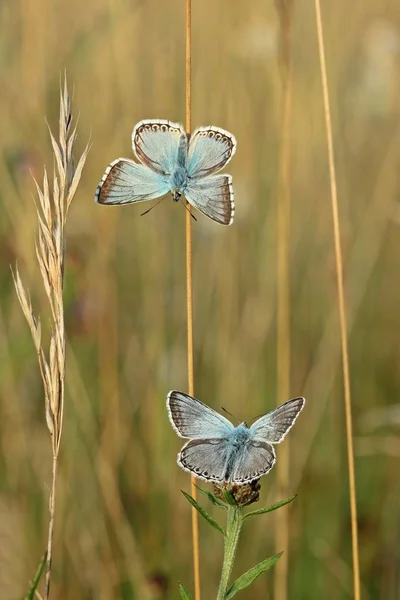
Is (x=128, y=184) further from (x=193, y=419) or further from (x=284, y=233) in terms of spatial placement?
(x=284, y=233)

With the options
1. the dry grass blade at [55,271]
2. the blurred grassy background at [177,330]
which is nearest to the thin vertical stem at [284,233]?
the blurred grassy background at [177,330]

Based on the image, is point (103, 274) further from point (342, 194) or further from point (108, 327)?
point (342, 194)

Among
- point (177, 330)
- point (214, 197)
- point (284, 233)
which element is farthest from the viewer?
point (177, 330)

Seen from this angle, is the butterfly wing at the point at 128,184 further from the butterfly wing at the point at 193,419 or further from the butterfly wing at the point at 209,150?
the butterfly wing at the point at 193,419

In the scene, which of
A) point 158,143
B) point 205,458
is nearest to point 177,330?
point 158,143

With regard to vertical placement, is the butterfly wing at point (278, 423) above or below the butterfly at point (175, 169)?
below

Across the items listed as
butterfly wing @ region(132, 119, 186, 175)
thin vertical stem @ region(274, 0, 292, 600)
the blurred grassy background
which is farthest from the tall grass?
butterfly wing @ region(132, 119, 186, 175)
